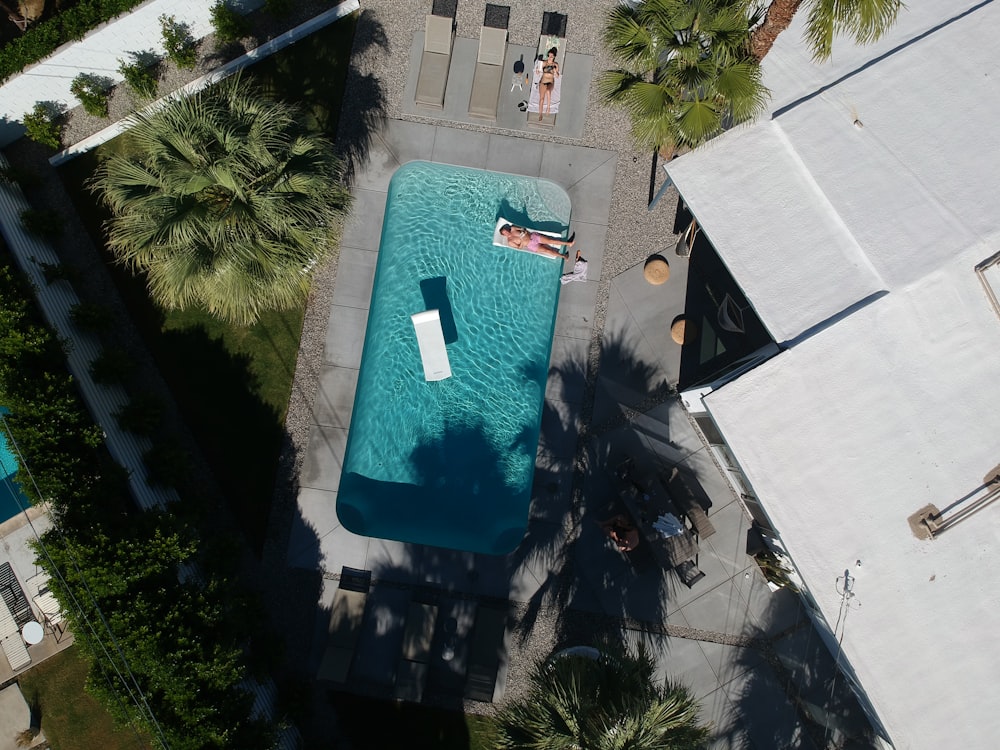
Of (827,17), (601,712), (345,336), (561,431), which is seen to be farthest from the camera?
(345,336)

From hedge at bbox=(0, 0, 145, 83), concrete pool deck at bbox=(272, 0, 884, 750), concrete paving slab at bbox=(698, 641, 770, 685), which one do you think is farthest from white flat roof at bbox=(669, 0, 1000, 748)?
hedge at bbox=(0, 0, 145, 83)

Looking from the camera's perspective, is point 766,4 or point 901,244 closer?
point 901,244

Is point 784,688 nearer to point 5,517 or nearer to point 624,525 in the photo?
point 624,525

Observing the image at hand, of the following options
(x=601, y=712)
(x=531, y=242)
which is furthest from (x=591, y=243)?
(x=601, y=712)

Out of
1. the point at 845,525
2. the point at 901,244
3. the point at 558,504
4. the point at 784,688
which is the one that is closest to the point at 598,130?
the point at 901,244

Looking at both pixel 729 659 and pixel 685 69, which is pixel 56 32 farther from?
pixel 729 659

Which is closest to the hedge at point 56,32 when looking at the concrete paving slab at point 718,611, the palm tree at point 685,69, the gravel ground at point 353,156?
the gravel ground at point 353,156
